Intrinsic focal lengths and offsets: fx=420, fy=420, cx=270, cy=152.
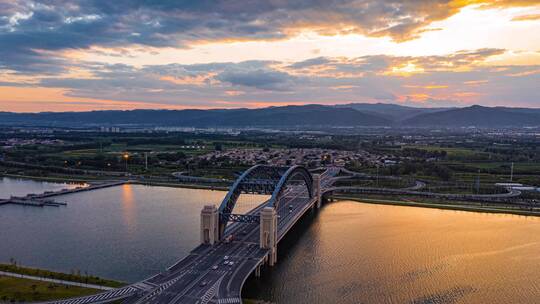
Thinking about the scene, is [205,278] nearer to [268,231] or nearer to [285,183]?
[268,231]

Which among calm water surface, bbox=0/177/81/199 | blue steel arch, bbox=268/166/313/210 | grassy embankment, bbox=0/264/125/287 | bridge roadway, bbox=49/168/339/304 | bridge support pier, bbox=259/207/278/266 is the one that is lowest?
calm water surface, bbox=0/177/81/199

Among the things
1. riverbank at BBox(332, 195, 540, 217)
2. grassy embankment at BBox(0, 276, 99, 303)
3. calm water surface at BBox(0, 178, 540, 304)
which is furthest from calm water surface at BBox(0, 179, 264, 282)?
riverbank at BBox(332, 195, 540, 217)

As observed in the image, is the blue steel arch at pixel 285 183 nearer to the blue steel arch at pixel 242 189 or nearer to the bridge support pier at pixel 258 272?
the blue steel arch at pixel 242 189

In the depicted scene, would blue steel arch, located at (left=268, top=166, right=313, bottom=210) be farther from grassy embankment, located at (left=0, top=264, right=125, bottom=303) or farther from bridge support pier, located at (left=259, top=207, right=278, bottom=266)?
grassy embankment, located at (left=0, top=264, right=125, bottom=303)

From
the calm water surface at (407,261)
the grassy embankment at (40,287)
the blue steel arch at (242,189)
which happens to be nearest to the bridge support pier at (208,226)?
the blue steel arch at (242,189)

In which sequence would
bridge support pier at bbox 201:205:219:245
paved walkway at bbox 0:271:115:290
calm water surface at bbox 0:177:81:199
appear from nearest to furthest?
paved walkway at bbox 0:271:115:290
bridge support pier at bbox 201:205:219:245
calm water surface at bbox 0:177:81:199

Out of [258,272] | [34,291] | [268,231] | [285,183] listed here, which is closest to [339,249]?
[268,231]
